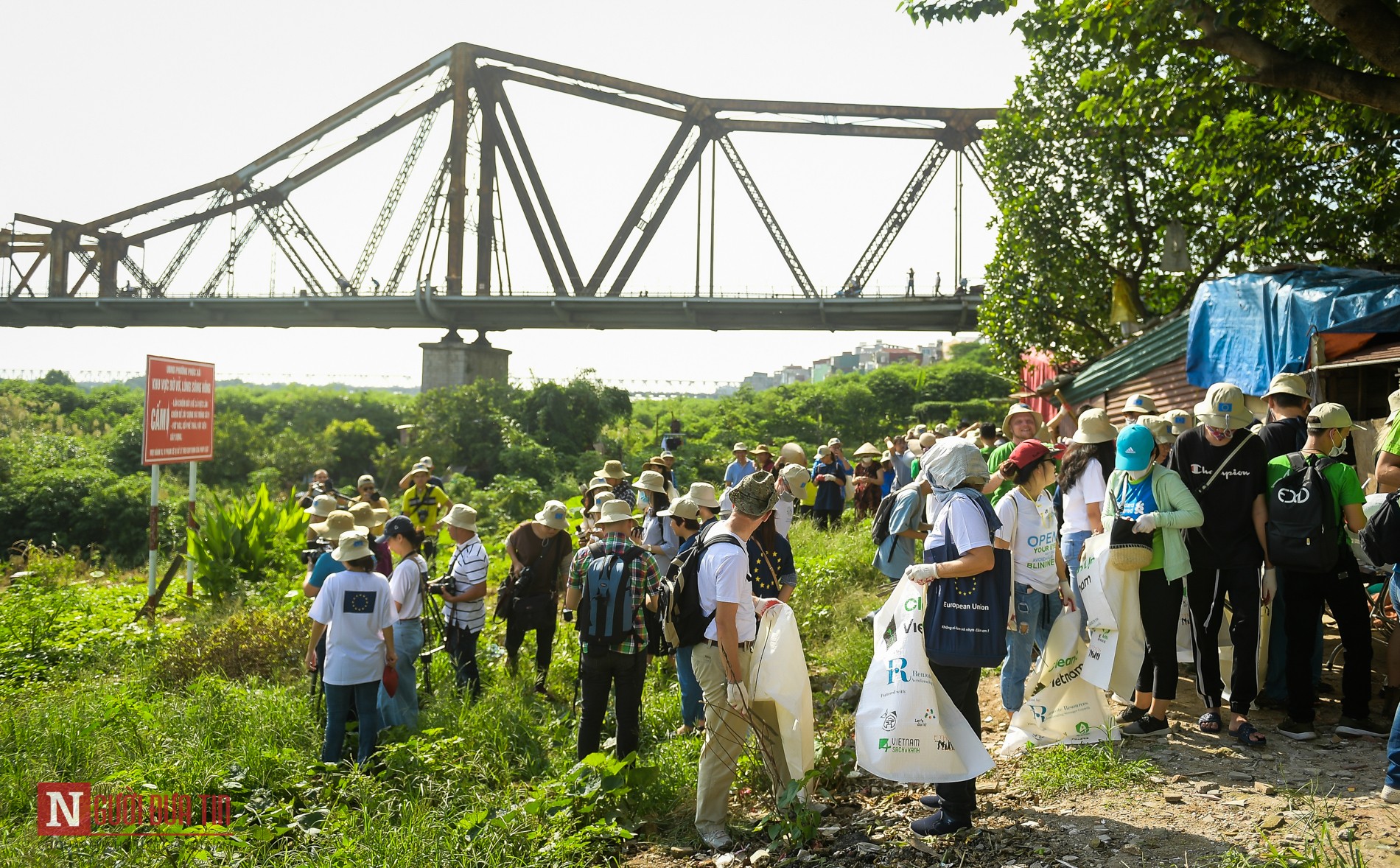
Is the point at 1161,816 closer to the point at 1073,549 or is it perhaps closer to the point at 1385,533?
the point at 1385,533

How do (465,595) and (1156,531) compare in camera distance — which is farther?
(465,595)

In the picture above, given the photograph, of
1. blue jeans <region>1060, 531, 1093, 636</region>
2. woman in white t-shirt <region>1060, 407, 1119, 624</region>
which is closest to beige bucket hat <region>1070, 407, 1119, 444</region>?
woman in white t-shirt <region>1060, 407, 1119, 624</region>

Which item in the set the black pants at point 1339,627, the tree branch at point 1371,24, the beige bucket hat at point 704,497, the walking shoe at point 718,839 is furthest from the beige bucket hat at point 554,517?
the tree branch at point 1371,24

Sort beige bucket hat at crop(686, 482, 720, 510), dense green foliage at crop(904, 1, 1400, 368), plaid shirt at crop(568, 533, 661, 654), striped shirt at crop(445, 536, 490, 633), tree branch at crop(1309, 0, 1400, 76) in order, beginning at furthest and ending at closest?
dense green foliage at crop(904, 1, 1400, 368) < striped shirt at crop(445, 536, 490, 633) < beige bucket hat at crop(686, 482, 720, 510) < tree branch at crop(1309, 0, 1400, 76) < plaid shirt at crop(568, 533, 661, 654)

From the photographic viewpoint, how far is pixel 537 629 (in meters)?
6.79

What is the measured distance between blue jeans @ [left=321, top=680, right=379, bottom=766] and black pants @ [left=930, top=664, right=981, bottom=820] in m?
3.24

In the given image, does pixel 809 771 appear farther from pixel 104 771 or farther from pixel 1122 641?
pixel 104 771

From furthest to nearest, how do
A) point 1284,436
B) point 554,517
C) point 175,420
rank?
point 175,420 < point 554,517 < point 1284,436

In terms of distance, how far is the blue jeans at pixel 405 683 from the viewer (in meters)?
5.52

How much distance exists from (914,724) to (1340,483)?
2.44m

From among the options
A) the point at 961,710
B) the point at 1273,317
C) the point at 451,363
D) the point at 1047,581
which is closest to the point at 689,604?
the point at 961,710

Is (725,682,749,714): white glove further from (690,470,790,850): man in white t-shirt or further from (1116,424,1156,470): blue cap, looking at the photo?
(1116,424,1156,470): blue cap

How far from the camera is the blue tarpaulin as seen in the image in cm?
694

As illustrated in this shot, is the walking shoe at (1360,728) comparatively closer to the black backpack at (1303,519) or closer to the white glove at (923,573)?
the black backpack at (1303,519)
